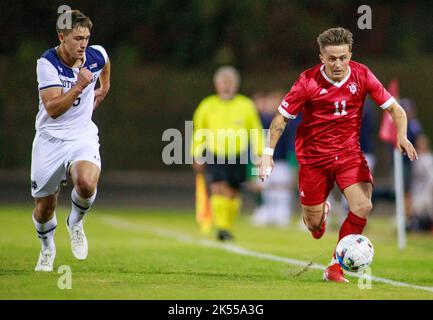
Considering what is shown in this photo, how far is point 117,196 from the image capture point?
28906 millimetres

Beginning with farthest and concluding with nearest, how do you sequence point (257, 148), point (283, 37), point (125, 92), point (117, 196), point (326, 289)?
1. point (283, 37)
2. point (125, 92)
3. point (117, 196)
4. point (257, 148)
5. point (326, 289)

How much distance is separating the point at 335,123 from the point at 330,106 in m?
0.19

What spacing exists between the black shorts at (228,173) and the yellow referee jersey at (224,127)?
0.24 meters

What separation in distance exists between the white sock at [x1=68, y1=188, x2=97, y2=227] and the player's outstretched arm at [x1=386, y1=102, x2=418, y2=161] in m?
3.10

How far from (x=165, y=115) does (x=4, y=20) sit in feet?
17.7

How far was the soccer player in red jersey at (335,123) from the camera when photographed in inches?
400

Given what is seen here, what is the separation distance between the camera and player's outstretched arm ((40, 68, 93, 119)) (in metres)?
9.98

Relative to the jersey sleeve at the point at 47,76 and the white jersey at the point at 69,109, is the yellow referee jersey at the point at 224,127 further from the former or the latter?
A: the jersey sleeve at the point at 47,76

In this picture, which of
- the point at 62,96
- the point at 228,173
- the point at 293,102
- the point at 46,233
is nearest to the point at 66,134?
the point at 62,96

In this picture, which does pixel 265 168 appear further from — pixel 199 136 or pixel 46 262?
pixel 199 136

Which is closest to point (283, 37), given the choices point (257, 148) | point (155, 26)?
point (155, 26)

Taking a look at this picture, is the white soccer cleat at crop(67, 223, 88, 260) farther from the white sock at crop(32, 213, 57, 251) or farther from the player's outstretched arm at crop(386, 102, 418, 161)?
the player's outstretched arm at crop(386, 102, 418, 161)

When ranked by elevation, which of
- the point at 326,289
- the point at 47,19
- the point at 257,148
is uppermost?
the point at 47,19

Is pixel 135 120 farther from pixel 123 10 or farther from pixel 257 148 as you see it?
pixel 257 148
